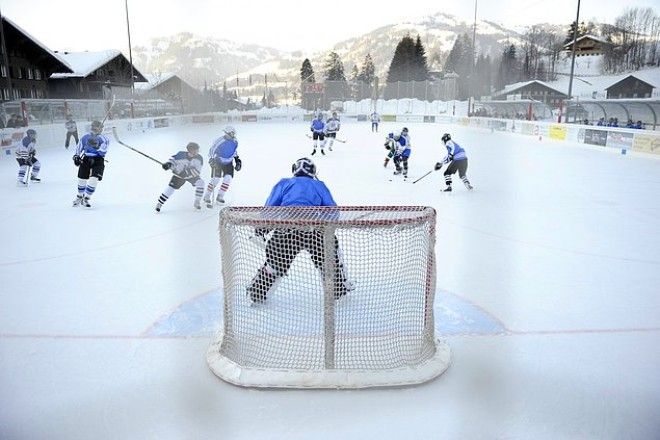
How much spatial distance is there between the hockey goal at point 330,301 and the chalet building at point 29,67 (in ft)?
61.3

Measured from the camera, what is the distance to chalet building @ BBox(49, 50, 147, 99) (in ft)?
78.9

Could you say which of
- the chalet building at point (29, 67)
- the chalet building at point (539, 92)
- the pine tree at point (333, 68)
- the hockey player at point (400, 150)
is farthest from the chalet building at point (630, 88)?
the chalet building at point (29, 67)

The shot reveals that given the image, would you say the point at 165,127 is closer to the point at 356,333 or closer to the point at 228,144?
the point at 228,144

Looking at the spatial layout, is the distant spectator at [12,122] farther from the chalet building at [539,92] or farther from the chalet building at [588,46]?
the chalet building at [588,46]

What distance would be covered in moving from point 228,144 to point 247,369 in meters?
4.46

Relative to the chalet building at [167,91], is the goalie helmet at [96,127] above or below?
below

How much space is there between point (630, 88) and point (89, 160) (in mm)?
30503

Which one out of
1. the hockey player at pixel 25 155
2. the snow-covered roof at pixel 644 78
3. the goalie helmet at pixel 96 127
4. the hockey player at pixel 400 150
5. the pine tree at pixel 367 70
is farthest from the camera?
the pine tree at pixel 367 70

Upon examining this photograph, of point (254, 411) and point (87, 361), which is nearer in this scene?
point (254, 411)

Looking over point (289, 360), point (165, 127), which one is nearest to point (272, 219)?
point (289, 360)

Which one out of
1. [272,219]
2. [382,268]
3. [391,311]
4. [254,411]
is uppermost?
[272,219]

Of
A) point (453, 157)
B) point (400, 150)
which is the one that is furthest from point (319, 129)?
point (453, 157)

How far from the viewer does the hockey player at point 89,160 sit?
6320mm

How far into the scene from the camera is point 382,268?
282 centimetres
